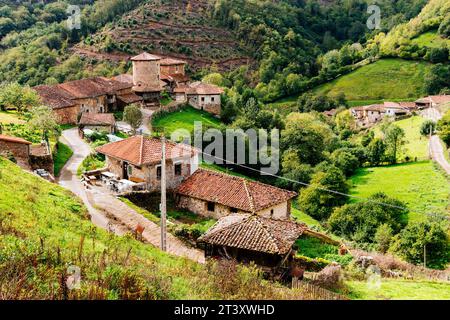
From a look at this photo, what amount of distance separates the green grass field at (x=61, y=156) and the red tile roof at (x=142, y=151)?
403 centimetres

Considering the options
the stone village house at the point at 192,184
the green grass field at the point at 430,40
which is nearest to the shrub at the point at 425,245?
the stone village house at the point at 192,184

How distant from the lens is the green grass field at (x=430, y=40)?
4306 inches

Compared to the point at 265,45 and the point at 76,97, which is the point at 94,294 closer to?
the point at 76,97

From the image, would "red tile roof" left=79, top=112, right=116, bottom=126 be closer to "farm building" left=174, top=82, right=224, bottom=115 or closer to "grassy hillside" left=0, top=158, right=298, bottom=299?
"farm building" left=174, top=82, right=224, bottom=115

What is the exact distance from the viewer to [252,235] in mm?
18484

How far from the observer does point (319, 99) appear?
324 ft

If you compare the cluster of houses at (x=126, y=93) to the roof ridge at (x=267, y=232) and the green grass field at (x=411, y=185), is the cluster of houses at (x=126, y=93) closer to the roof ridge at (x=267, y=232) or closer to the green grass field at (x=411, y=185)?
the green grass field at (x=411, y=185)

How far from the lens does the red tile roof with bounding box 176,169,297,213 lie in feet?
83.6

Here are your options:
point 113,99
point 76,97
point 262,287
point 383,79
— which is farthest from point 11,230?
point 383,79

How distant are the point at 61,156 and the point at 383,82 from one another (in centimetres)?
8450

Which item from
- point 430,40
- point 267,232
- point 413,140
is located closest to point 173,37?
point 413,140

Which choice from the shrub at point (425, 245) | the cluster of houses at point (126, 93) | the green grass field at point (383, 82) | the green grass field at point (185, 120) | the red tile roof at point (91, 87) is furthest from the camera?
the green grass field at point (383, 82)

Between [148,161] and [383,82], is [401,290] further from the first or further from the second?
[383,82]

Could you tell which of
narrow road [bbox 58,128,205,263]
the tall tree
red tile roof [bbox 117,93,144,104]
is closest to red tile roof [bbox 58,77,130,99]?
red tile roof [bbox 117,93,144,104]
